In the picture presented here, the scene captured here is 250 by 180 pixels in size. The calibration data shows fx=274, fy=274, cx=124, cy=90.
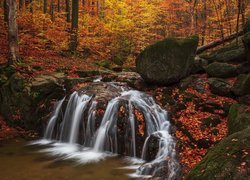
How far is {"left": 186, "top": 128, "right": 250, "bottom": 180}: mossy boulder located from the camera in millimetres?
4539

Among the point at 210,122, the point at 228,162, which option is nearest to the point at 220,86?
the point at 210,122

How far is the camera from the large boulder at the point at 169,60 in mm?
12398

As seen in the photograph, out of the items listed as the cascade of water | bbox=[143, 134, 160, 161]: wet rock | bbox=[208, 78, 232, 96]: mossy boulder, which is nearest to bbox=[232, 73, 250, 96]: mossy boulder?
bbox=[208, 78, 232, 96]: mossy boulder

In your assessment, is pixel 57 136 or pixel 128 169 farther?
pixel 57 136

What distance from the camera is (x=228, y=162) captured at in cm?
474

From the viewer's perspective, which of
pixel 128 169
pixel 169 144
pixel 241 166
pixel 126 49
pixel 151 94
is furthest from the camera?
pixel 126 49

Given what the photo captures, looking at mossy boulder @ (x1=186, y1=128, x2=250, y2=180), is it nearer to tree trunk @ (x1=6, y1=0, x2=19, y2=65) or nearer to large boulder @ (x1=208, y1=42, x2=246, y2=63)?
large boulder @ (x1=208, y1=42, x2=246, y2=63)

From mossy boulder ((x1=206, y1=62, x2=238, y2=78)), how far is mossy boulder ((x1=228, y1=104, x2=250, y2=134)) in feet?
11.9

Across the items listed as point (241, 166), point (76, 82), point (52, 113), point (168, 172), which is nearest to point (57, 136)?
point (52, 113)

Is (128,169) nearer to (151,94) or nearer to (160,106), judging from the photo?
(160,106)

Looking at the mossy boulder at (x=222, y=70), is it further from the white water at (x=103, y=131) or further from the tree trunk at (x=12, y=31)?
the tree trunk at (x=12, y=31)

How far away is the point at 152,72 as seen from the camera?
12750mm

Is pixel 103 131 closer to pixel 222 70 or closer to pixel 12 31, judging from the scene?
pixel 222 70

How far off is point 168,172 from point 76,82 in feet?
24.5
